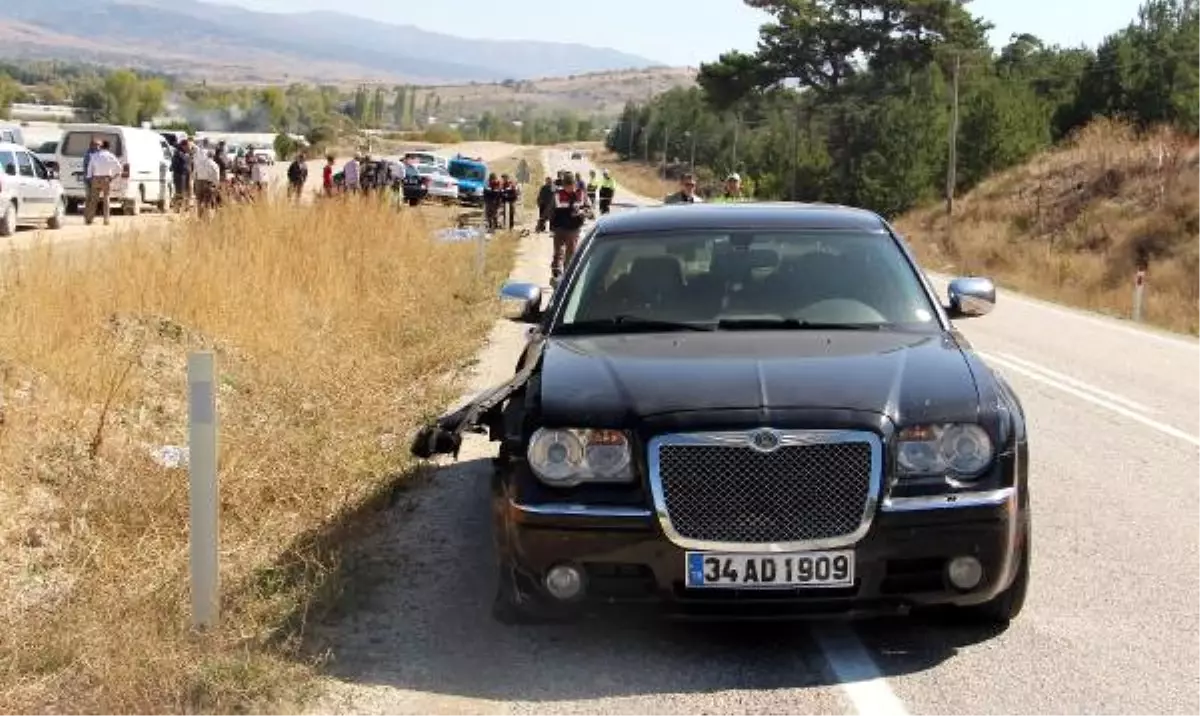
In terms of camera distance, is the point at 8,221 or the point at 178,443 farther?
the point at 8,221

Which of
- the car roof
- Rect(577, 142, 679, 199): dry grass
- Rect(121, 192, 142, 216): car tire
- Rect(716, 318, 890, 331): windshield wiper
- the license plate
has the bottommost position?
Rect(577, 142, 679, 199): dry grass

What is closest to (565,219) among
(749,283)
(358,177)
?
(358,177)

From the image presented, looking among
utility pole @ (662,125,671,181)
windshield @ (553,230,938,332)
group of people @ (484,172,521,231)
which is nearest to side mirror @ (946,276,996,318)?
windshield @ (553,230,938,332)

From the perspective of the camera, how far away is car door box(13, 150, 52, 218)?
80.8 ft

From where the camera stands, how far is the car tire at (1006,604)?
5.11 meters

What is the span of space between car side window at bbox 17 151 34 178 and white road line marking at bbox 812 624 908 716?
22.8 metres

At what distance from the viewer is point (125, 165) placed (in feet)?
99.8

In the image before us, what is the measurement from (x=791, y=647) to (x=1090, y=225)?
44.6 m

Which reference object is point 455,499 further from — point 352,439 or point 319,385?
point 319,385

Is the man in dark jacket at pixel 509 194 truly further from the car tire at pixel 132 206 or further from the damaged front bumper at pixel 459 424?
the damaged front bumper at pixel 459 424

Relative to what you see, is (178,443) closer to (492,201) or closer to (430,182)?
(492,201)

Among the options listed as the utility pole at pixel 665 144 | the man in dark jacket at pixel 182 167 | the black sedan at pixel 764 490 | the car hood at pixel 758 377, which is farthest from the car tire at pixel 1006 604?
the utility pole at pixel 665 144

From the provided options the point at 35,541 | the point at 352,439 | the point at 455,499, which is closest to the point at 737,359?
the point at 455,499

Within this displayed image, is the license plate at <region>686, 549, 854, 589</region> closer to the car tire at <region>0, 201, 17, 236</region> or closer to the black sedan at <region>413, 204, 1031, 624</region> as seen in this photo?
the black sedan at <region>413, 204, 1031, 624</region>
